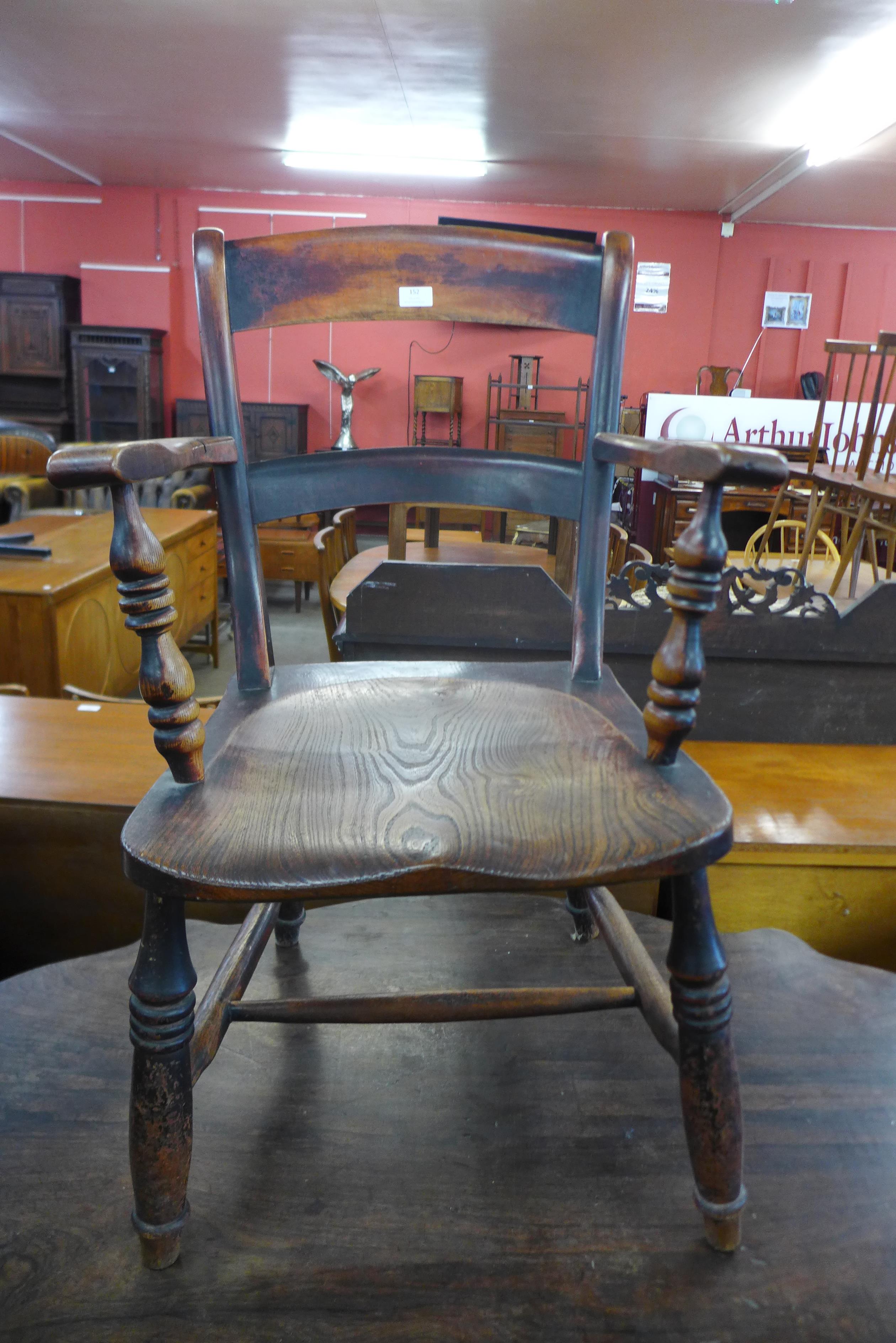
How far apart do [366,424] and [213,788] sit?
709 centimetres

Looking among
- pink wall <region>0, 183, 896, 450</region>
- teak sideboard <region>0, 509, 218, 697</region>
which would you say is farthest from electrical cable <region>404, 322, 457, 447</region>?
teak sideboard <region>0, 509, 218, 697</region>

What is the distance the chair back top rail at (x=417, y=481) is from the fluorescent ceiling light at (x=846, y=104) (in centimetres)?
366

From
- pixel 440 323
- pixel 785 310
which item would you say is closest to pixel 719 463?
pixel 440 323

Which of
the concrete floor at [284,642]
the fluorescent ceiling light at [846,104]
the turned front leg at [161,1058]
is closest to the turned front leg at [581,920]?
the turned front leg at [161,1058]

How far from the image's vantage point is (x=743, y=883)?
1281mm

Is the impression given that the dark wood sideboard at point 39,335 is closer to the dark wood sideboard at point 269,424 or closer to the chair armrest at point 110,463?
the dark wood sideboard at point 269,424

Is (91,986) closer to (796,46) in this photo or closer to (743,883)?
(743,883)

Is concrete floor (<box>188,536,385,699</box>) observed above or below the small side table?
below

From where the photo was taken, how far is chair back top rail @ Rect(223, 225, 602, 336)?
979 mm

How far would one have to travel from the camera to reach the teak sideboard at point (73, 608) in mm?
2355

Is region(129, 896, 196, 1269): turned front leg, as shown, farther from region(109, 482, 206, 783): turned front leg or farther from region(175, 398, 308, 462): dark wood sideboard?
region(175, 398, 308, 462): dark wood sideboard

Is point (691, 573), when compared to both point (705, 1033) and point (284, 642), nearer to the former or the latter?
point (705, 1033)

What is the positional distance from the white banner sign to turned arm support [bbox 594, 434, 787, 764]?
6.31 meters

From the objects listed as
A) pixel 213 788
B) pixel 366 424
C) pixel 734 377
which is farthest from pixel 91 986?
pixel 734 377
